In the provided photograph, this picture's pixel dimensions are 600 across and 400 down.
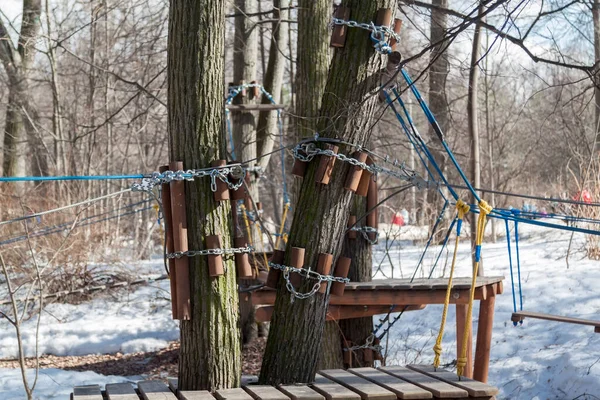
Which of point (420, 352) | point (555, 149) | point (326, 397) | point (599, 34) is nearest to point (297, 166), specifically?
point (326, 397)

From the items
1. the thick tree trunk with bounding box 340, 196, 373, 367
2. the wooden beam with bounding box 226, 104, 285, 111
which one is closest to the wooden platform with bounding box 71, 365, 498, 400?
the thick tree trunk with bounding box 340, 196, 373, 367

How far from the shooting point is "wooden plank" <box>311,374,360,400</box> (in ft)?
11.6

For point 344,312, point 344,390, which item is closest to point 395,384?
point 344,390

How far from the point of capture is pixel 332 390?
3.66m

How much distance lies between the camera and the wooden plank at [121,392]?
11.9 ft

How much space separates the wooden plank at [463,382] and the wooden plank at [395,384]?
19 centimetres

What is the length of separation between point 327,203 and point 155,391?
1279 millimetres

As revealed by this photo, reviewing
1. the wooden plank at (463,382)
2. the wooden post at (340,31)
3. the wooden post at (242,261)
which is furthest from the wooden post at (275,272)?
the wooden post at (340,31)

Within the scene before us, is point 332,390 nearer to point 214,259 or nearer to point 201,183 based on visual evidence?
point 214,259

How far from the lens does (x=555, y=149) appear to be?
90.4 feet

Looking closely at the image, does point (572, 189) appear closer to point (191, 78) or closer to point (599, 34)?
point (599, 34)

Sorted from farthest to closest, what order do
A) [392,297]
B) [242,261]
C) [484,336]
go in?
1. [484,336]
2. [392,297]
3. [242,261]

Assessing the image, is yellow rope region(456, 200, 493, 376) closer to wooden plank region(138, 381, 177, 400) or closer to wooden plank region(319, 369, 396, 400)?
wooden plank region(319, 369, 396, 400)

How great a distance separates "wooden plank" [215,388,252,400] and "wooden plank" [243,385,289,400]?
0.03 m
